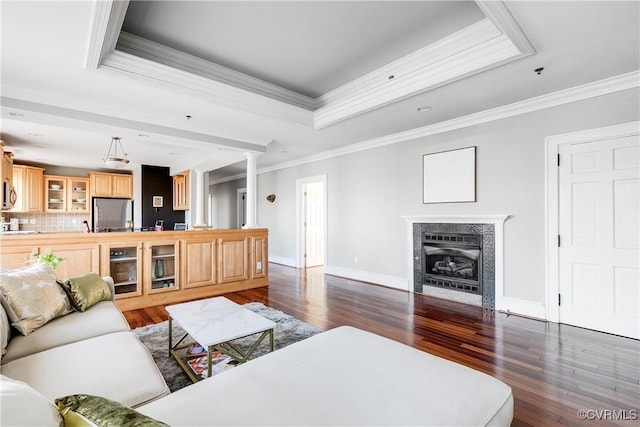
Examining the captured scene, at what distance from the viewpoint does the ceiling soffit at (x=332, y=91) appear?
2248 mm

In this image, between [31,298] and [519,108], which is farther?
[519,108]

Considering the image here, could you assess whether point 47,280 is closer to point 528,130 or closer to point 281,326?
point 281,326

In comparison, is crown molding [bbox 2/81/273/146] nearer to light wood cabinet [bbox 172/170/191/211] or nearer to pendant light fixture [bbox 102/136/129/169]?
pendant light fixture [bbox 102/136/129/169]

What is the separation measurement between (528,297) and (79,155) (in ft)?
27.1

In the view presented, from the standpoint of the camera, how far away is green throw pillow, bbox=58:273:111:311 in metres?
2.33

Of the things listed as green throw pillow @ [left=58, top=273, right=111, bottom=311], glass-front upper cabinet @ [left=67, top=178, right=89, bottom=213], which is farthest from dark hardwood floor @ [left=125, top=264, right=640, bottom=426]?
glass-front upper cabinet @ [left=67, top=178, right=89, bottom=213]

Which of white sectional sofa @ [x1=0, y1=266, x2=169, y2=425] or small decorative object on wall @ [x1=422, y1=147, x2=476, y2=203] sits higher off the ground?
small decorative object on wall @ [x1=422, y1=147, x2=476, y2=203]

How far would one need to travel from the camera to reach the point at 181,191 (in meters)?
7.68

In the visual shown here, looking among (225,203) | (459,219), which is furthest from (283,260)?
(459,219)

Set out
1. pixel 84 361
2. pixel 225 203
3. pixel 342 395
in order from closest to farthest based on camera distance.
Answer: pixel 342 395, pixel 84 361, pixel 225 203

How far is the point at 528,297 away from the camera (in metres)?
3.56

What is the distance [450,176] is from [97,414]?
4.37 meters

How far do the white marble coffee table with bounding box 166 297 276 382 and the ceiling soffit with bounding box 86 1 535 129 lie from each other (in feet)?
7.10

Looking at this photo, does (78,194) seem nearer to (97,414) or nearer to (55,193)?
(55,193)
